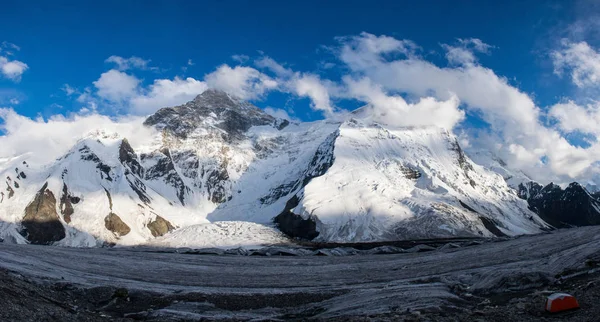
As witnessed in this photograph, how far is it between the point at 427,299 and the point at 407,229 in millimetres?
146715

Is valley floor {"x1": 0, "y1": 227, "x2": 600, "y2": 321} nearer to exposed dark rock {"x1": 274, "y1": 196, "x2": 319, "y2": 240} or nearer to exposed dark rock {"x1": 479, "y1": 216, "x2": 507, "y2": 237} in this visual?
exposed dark rock {"x1": 274, "y1": 196, "x2": 319, "y2": 240}

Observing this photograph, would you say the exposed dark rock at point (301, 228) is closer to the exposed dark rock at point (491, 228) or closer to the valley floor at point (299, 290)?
the exposed dark rock at point (491, 228)

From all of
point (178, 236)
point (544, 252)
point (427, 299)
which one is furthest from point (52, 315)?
point (178, 236)

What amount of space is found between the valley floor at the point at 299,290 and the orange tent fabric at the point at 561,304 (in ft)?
1.43

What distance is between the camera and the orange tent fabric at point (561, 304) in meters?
21.9

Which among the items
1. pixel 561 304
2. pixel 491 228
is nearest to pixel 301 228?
pixel 491 228

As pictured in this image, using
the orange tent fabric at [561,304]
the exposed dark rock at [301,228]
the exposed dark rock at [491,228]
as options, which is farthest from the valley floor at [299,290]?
the exposed dark rock at [491,228]

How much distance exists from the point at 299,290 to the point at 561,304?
20315mm

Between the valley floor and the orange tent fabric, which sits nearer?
the orange tent fabric

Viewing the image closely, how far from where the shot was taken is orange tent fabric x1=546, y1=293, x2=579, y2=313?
21859 mm

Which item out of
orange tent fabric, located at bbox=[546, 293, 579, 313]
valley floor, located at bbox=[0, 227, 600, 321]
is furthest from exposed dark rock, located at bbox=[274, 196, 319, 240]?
orange tent fabric, located at bbox=[546, 293, 579, 313]

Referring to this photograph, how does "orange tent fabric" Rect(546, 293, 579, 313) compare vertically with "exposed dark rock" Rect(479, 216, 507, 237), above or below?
below

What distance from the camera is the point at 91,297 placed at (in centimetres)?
3247

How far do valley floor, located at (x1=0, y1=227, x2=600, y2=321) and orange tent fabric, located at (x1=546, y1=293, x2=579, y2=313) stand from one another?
44 centimetres
